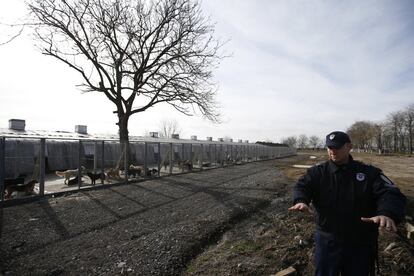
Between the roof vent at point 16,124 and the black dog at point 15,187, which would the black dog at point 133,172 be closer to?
the black dog at point 15,187

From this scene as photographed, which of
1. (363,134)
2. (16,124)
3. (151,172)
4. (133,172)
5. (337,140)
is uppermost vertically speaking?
(363,134)

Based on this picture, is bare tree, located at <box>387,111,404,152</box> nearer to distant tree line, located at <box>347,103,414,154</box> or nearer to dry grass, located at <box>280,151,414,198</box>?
distant tree line, located at <box>347,103,414,154</box>

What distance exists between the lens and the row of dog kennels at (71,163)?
1212 centimetres

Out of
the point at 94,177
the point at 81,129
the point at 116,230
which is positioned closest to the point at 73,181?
the point at 94,177

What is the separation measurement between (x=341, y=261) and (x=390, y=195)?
80cm

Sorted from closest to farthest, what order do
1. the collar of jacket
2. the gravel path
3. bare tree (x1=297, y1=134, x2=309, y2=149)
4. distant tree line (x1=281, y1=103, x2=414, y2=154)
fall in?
the collar of jacket < the gravel path < distant tree line (x1=281, y1=103, x2=414, y2=154) < bare tree (x1=297, y1=134, x2=309, y2=149)

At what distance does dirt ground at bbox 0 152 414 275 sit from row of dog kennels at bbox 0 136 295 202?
5.05ft

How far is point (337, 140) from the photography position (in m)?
3.54

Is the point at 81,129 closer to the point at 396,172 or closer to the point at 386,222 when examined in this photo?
the point at 396,172

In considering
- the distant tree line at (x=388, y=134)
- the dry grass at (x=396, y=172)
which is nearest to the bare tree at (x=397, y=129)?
the distant tree line at (x=388, y=134)

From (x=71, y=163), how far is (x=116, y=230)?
54.1 feet

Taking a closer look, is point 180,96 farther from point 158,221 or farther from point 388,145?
point 388,145

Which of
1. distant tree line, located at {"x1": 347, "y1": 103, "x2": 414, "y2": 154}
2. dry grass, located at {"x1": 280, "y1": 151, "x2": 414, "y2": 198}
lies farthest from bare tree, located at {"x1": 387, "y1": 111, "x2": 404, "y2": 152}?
dry grass, located at {"x1": 280, "y1": 151, "x2": 414, "y2": 198}

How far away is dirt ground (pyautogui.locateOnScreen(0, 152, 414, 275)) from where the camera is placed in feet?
17.8
